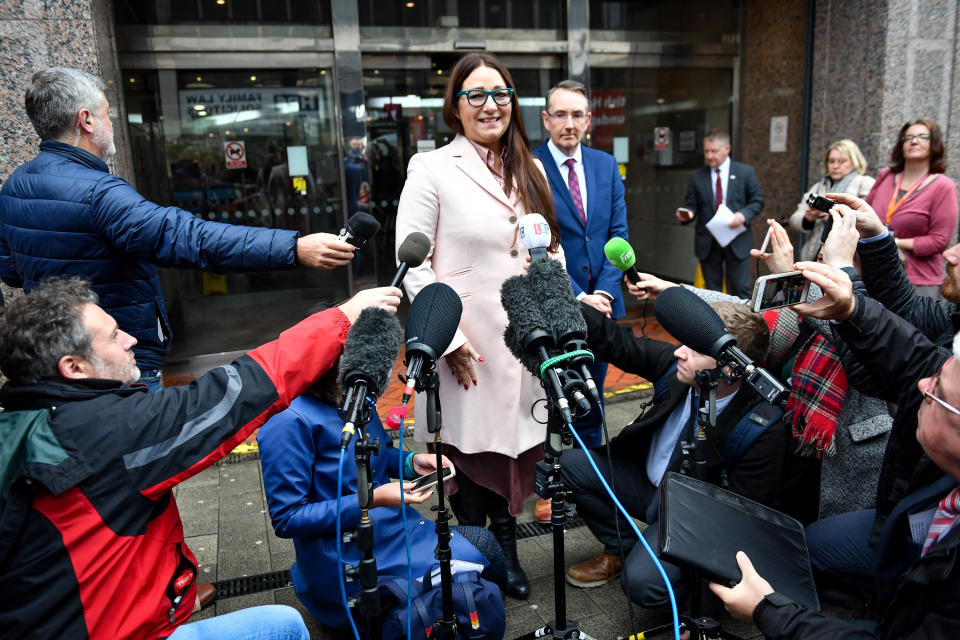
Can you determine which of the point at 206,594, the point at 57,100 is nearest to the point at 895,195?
the point at 206,594

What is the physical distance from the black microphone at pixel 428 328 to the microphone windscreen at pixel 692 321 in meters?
0.68

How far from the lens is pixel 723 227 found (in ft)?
23.6

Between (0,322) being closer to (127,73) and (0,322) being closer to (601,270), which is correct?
(601,270)

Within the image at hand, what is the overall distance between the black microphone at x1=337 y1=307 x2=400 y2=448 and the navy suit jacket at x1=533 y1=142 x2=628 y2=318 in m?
2.26

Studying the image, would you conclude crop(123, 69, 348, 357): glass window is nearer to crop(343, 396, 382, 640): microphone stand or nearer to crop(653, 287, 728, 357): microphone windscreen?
crop(653, 287, 728, 357): microphone windscreen

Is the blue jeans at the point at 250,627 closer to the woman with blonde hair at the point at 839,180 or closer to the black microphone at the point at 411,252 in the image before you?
the black microphone at the point at 411,252

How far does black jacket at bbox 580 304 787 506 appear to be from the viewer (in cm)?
280

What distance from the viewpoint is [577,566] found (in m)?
3.33

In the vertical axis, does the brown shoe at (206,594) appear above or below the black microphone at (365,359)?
below

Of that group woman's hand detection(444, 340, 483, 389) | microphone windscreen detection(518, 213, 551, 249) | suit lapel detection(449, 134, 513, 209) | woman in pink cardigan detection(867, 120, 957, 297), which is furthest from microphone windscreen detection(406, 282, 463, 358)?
woman in pink cardigan detection(867, 120, 957, 297)

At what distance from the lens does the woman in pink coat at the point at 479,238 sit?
2975 mm

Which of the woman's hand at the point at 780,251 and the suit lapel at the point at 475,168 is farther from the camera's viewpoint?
the suit lapel at the point at 475,168

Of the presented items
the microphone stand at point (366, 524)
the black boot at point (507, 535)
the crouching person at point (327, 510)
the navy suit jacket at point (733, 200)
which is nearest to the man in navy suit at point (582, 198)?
the black boot at point (507, 535)

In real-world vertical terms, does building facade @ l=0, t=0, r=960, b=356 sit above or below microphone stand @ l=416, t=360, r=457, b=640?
above
